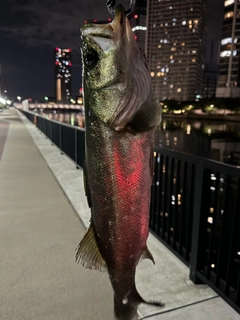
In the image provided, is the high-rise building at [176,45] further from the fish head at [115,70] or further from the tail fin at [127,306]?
the fish head at [115,70]

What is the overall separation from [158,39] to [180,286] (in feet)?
546

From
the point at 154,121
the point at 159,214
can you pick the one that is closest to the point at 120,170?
the point at 154,121

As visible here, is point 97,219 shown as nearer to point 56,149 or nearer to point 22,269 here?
point 22,269

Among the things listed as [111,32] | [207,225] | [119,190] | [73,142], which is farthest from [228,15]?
[119,190]

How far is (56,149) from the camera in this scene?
12.1 m

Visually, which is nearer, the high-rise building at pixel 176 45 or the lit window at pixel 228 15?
the lit window at pixel 228 15

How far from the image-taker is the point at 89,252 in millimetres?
1590

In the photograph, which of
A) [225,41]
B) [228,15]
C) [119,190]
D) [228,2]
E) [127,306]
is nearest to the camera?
[119,190]

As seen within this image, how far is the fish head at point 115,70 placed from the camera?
126 centimetres

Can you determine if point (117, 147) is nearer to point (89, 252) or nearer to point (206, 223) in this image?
point (89, 252)

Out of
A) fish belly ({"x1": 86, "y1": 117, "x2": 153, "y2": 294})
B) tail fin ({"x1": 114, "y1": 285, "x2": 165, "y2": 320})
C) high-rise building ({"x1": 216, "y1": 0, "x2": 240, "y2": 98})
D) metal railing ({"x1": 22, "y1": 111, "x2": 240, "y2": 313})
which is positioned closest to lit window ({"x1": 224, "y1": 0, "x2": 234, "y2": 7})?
high-rise building ({"x1": 216, "y1": 0, "x2": 240, "y2": 98})

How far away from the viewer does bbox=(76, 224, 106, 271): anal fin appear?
1586 millimetres

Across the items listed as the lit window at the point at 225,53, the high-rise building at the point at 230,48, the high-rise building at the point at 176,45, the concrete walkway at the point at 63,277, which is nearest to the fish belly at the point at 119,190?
the concrete walkway at the point at 63,277

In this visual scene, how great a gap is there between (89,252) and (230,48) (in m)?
129
